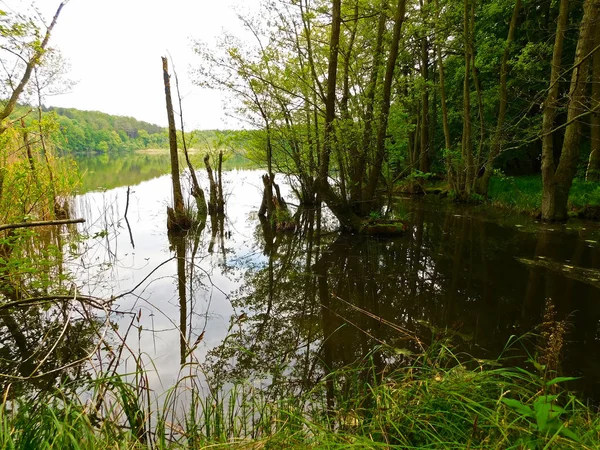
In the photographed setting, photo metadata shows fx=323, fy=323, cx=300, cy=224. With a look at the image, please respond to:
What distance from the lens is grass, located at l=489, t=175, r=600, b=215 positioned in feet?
31.4

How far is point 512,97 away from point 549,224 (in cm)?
812

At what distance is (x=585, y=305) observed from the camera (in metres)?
4.34

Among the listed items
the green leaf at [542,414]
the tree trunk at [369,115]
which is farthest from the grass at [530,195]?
the green leaf at [542,414]

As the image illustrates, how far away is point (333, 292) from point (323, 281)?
0.59 m

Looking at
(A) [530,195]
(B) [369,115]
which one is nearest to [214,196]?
(B) [369,115]

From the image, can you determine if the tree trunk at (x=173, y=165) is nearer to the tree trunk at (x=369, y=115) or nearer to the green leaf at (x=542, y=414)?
the tree trunk at (x=369, y=115)

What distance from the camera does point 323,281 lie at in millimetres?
5910

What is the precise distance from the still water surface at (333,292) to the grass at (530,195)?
103cm

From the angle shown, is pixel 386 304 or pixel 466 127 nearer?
pixel 386 304

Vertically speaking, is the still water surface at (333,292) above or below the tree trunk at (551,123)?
below

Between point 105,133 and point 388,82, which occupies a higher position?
point 105,133

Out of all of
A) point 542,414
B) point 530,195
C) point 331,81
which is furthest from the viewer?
point 530,195

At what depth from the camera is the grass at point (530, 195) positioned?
9.57m

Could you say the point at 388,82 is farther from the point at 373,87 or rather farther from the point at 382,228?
the point at 382,228
